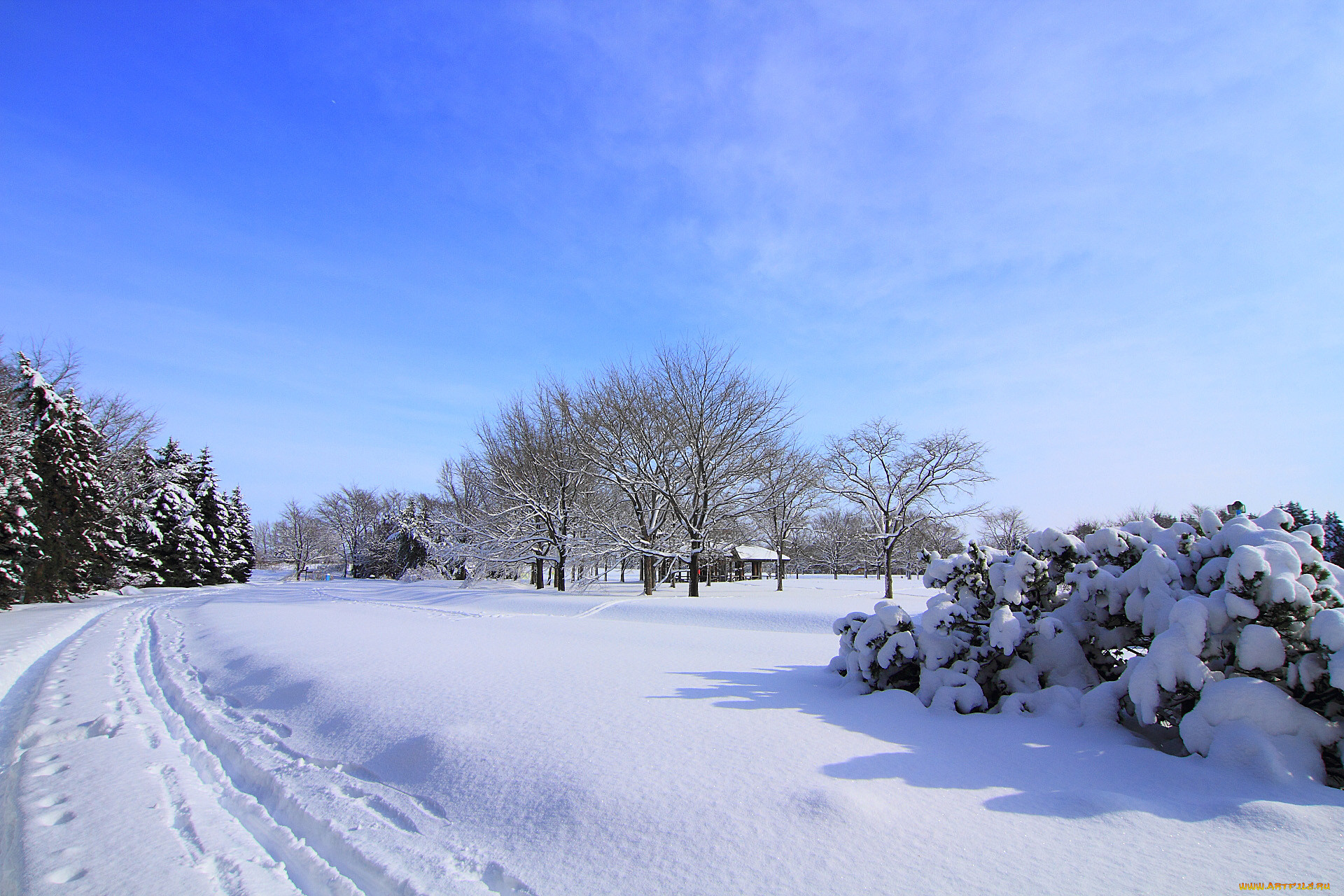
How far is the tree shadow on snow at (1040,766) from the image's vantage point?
11.5ft

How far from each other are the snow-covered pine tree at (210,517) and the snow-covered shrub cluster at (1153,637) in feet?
168

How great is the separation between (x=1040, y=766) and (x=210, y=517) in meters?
55.7

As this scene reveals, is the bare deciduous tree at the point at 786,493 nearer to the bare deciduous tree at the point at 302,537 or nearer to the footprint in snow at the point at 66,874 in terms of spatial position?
the footprint in snow at the point at 66,874

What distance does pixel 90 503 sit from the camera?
27625 millimetres

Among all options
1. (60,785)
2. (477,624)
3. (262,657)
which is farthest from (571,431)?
(60,785)

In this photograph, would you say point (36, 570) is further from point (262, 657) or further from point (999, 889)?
point (999, 889)

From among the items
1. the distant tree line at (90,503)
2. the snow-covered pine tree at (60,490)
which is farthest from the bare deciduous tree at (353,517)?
the snow-covered pine tree at (60,490)

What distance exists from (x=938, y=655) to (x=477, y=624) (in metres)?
10.6

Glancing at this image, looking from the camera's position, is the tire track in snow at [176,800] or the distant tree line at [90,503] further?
the distant tree line at [90,503]

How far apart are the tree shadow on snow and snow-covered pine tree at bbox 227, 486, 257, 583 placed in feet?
180

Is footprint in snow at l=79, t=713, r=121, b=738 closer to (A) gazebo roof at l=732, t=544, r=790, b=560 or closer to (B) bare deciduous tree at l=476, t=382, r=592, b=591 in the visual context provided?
(B) bare deciduous tree at l=476, t=382, r=592, b=591

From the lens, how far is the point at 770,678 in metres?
7.11

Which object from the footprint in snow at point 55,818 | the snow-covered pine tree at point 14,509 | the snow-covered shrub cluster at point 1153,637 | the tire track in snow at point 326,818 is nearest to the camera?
the tire track in snow at point 326,818

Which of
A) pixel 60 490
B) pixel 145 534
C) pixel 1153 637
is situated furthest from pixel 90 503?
pixel 1153 637
